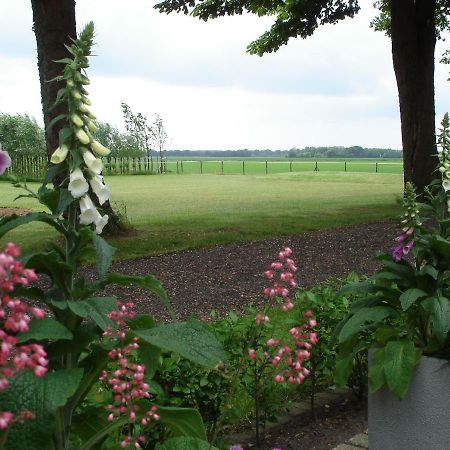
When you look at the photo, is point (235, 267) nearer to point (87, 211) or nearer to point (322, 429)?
point (322, 429)

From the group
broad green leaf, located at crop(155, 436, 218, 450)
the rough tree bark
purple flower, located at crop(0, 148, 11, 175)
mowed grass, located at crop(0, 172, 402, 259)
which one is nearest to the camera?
purple flower, located at crop(0, 148, 11, 175)

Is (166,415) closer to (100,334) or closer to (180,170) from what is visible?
(100,334)

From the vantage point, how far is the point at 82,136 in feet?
6.75

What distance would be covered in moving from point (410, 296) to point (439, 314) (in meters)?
0.15

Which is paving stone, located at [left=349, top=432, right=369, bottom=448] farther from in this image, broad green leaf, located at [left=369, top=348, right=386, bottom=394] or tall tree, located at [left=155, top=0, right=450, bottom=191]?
tall tree, located at [left=155, top=0, right=450, bottom=191]

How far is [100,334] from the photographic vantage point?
7.25 ft

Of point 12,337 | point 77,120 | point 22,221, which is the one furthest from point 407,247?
point 12,337

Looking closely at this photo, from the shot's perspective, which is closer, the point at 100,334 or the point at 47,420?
the point at 47,420

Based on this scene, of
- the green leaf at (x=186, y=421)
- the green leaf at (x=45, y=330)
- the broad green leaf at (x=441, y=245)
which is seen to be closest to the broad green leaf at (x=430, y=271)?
the broad green leaf at (x=441, y=245)

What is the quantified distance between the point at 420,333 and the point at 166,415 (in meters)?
1.54

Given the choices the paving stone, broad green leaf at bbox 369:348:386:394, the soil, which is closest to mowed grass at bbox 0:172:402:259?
the soil

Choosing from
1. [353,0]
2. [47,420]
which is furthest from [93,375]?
[353,0]

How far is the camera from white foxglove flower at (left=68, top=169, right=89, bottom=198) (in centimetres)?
204

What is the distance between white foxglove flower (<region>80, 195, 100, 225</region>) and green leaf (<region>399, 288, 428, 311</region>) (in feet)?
4.98
